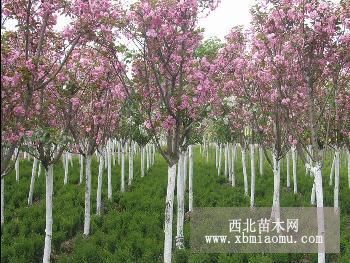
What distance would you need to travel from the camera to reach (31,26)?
691cm

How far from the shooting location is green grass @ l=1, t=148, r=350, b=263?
9422 mm

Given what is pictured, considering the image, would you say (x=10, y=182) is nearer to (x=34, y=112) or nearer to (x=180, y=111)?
(x=34, y=112)

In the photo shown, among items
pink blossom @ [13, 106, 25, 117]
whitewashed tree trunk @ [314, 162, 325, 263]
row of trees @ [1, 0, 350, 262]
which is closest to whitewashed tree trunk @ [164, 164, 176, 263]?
row of trees @ [1, 0, 350, 262]

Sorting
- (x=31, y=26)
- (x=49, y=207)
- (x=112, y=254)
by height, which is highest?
(x=31, y=26)

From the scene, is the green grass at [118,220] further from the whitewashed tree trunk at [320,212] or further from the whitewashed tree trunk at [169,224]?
the whitewashed tree trunk at [320,212]

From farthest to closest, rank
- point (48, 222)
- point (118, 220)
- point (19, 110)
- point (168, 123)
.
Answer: point (118, 220), point (48, 222), point (168, 123), point (19, 110)

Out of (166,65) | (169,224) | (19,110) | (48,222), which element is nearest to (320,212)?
(169,224)

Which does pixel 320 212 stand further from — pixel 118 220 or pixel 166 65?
pixel 118 220

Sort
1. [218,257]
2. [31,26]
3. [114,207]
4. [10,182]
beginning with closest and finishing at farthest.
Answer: [31,26]
[218,257]
[114,207]
[10,182]

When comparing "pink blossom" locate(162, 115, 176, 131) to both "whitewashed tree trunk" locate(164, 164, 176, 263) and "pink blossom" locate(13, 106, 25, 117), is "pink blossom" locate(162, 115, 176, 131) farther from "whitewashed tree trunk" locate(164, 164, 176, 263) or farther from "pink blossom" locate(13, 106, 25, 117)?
"pink blossom" locate(13, 106, 25, 117)

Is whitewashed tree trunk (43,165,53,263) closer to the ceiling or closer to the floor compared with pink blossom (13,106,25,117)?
closer to the floor

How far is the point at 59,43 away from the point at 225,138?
11976 mm

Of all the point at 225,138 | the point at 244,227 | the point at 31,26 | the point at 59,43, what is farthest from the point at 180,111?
the point at 225,138

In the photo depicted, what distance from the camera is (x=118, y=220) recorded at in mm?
12125
